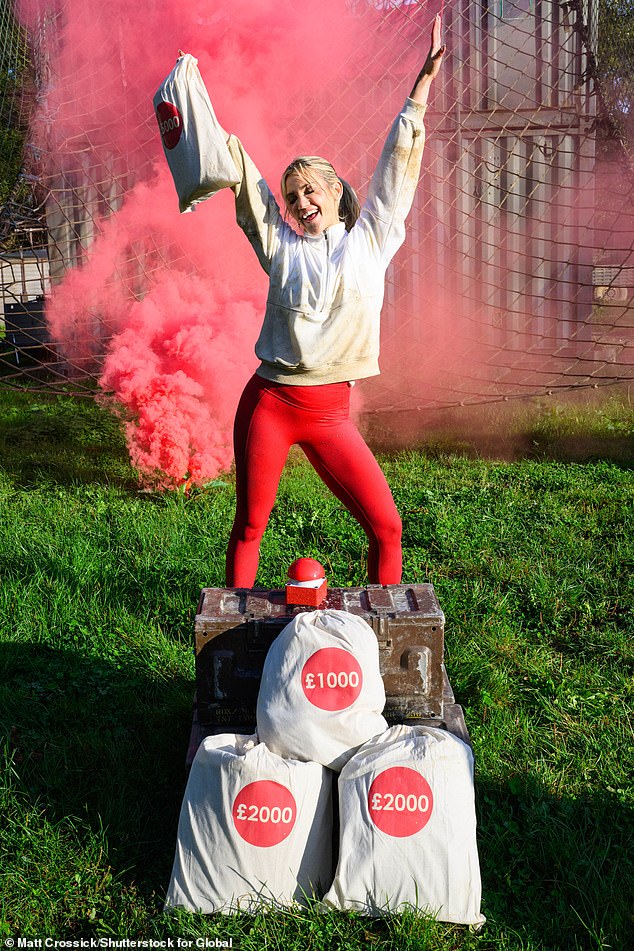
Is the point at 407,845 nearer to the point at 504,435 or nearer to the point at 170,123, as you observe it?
the point at 170,123

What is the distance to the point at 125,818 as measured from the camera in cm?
266

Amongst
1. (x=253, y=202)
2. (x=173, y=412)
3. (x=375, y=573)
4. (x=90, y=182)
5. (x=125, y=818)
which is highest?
(x=90, y=182)

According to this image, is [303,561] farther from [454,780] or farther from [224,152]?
[224,152]

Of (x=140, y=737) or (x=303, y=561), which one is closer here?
(x=303, y=561)

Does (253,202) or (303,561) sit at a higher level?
(253,202)

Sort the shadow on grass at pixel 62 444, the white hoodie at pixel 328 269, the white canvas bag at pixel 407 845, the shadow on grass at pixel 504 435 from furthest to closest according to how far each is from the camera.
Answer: the shadow on grass at pixel 504 435 → the shadow on grass at pixel 62 444 → the white hoodie at pixel 328 269 → the white canvas bag at pixel 407 845

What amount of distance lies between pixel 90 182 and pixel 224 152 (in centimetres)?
290

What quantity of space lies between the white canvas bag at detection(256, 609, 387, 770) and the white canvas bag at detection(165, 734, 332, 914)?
6cm

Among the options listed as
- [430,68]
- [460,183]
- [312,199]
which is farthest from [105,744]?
[460,183]

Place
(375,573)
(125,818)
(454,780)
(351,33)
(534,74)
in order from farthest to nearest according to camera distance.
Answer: (534,74), (351,33), (375,573), (125,818), (454,780)

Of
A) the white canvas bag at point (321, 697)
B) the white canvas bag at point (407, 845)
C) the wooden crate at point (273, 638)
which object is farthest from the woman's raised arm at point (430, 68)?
the white canvas bag at point (407, 845)

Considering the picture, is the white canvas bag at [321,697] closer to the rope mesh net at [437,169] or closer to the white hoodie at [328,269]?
the white hoodie at [328,269]

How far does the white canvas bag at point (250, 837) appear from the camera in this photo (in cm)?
227

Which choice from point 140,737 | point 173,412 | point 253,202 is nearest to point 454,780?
point 140,737
